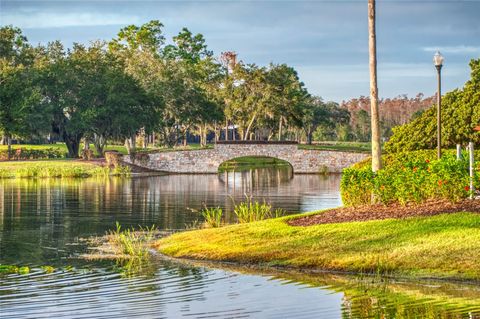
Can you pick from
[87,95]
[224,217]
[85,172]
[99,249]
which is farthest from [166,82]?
[99,249]

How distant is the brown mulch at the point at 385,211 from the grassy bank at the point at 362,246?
59cm

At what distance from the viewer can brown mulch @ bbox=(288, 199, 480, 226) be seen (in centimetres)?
2130

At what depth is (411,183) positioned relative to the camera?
→ 22.7 meters

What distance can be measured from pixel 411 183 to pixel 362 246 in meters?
3.92

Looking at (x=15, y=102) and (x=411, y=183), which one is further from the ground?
(x=15, y=102)

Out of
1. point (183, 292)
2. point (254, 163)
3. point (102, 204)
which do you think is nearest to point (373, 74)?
point (183, 292)

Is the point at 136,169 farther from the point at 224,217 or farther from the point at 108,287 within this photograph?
the point at 108,287

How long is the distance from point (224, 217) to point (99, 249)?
34.1ft

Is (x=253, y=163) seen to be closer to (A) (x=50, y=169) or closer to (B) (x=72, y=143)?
(B) (x=72, y=143)

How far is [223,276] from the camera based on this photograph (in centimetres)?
1853

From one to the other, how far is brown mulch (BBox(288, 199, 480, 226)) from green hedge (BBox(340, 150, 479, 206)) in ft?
0.90

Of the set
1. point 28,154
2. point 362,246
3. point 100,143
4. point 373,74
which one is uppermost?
point 373,74

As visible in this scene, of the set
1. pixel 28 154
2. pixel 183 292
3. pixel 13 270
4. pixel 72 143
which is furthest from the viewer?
pixel 72 143

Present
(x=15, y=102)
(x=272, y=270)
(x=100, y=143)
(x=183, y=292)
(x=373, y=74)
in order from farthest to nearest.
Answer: (x=100, y=143), (x=15, y=102), (x=373, y=74), (x=272, y=270), (x=183, y=292)
